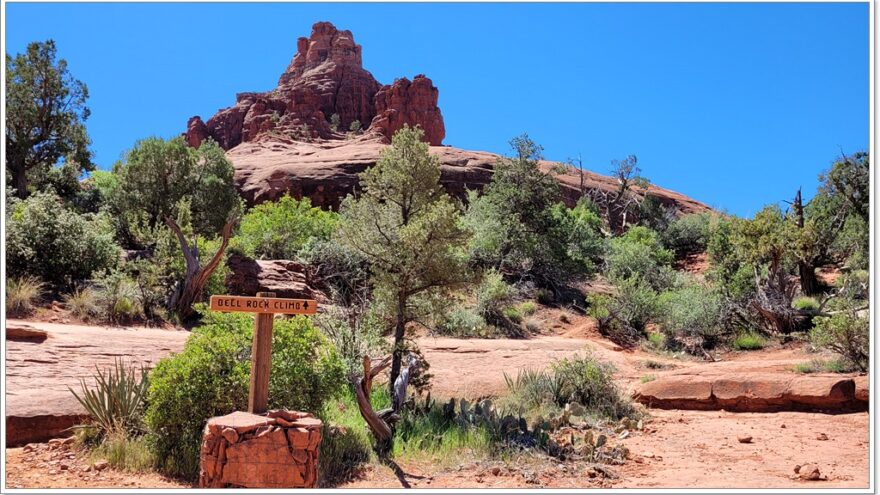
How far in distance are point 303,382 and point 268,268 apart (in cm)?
1388

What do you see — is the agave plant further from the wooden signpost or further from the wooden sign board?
the wooden sign board

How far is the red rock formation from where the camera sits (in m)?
70.6

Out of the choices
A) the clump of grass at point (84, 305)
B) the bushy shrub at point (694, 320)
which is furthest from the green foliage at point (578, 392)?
the clump of grass at point (84, 305)

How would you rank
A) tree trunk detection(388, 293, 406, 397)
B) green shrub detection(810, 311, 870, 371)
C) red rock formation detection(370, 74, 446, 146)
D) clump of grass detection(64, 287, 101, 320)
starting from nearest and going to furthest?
tree trunk detection(388, 293, 406, 397), green shrub detection(810, 311, 870, 371), clump of grass detection(64, 287, 101, 320), red rock formation detection(370, 74, 446, 146)

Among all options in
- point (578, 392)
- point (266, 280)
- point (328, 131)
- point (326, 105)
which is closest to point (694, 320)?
point (578, 392)

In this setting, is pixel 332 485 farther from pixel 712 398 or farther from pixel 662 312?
pixel 662 312

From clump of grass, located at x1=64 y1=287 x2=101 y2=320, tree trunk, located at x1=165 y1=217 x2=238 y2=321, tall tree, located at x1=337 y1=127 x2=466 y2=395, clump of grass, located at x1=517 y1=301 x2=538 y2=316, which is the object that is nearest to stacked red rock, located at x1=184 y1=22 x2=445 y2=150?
clump of grass, located at x1=517 y1=301 x2=538 y2=316

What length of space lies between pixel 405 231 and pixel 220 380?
3.93 m

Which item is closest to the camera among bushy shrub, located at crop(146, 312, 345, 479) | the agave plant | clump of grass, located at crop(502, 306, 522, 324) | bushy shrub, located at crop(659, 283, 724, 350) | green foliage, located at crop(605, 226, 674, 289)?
bushy shrub, located at crop(146, 312, 345, 479)

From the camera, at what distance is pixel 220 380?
707 centimetres

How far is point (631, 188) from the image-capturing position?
4666cm

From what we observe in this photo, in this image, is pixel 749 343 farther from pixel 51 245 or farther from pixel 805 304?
pixel 51 245

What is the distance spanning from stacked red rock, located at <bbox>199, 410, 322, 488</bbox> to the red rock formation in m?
64.8

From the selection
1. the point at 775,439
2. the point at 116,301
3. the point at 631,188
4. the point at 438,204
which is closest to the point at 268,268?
the point at 116,301
